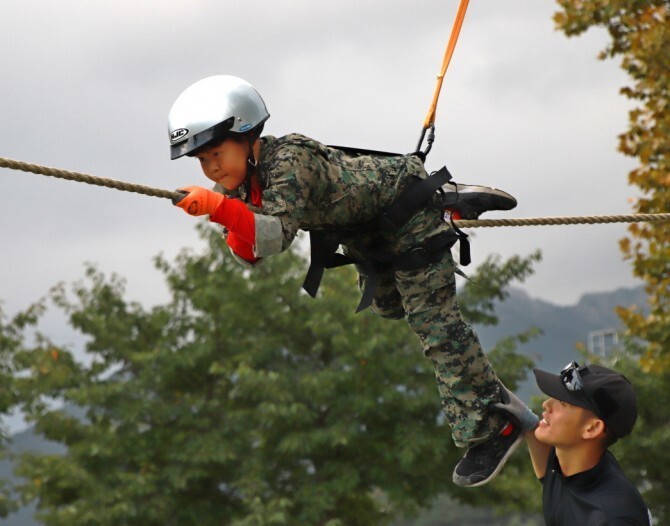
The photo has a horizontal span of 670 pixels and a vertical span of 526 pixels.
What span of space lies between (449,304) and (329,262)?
2.01 ft

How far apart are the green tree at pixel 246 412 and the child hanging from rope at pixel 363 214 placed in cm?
1213

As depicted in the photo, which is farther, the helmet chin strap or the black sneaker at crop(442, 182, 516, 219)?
the black sneaker at crop(442, 182, 516, 219)

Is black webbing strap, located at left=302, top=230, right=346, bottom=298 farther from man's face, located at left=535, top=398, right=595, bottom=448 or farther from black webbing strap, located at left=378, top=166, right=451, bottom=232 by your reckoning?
man's face, located at left=535, top=398, right=595, bottom=448

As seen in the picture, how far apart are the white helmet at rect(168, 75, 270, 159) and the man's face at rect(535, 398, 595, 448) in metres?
1.77

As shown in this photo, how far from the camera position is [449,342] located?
519 centimetres

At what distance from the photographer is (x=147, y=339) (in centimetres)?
2106

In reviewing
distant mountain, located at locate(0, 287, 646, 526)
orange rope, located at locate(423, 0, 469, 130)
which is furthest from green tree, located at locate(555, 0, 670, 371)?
distant mountain, located at locate(0, 287, 646, 526)

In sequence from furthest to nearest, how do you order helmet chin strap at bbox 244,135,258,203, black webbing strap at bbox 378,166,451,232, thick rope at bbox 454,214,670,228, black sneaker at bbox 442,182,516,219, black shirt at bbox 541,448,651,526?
thick rope at bbox 454,214,670,228, black sneaker at bbox 442,182,516,219, black webbing strap at bbox 378,166,451,232, helmet chin strap at bbox 244,135,258,203, black shirt at bbox 541,448,651,526

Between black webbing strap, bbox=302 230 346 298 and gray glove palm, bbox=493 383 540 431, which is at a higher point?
black webbing strap, bbox=302 230 346 298

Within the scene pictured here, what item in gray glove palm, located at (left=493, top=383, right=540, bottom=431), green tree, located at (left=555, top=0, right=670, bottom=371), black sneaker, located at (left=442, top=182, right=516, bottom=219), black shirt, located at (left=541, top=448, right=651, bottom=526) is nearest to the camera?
black shirt, located at (left=541, top=448, right=651, bottom=526)

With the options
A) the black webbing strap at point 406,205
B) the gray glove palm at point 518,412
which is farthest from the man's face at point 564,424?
the black webbing strap at point 406,205

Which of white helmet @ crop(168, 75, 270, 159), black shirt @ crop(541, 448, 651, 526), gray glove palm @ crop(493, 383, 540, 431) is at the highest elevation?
white helmet @ crop(168, 75, 270, 159)

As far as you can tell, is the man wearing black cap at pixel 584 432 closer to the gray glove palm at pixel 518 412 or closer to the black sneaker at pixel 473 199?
the gray glove palm at pixel 518 412

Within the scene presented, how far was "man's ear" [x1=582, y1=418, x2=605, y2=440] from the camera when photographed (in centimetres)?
475
